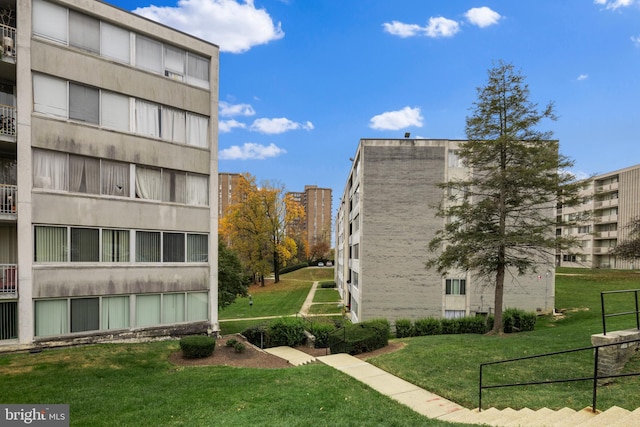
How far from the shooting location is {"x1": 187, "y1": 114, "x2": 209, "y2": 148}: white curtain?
16.1m

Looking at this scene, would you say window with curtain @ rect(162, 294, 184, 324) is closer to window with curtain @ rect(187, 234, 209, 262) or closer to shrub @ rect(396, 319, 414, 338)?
window with curtain @ rect(187, 234, 209, 262)

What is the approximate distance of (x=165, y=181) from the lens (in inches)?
608

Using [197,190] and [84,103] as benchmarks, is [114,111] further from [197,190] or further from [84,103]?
[197,190]

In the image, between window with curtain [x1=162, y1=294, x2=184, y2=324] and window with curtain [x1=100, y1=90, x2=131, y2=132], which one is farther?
window with curtain [x1=162, y1=294, x2=184, y2=324]

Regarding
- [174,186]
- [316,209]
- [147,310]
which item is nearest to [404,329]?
[147,310]

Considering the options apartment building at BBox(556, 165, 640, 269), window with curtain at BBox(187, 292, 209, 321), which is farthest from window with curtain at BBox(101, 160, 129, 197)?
apartment building at BBox(556, 165, 640, 269)

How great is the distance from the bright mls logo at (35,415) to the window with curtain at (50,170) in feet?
26.8

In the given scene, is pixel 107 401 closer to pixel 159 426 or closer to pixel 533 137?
pixel 159 426

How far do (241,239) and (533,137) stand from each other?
3754cm

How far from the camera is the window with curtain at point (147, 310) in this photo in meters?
14.6

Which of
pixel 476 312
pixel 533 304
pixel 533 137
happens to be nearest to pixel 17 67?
pixel 533 137

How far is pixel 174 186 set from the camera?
51.4 feet

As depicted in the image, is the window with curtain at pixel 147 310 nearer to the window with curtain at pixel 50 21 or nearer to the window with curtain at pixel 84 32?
the window with curtain at pixel 84 32

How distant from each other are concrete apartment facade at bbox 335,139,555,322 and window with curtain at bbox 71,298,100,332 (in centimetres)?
1727
